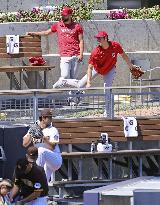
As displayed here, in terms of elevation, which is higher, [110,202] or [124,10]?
[124,10]

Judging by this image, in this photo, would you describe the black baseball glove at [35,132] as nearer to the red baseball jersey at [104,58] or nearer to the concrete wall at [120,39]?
the red baseball jersey at [104,58]

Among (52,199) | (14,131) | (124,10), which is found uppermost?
(124,10)

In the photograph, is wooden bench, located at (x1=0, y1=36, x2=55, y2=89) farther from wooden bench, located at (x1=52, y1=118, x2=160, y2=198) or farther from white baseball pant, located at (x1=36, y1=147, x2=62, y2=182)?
white baseball pant, located at (x1=36, y1=147, x2=62, y2=182)

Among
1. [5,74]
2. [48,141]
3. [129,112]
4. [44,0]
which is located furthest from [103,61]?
[44,0]

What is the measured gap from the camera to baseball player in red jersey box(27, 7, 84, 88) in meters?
20.8

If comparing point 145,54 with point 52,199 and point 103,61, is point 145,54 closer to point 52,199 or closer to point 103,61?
Result: point 103,61

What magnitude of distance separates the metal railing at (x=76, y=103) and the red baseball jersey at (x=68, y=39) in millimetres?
2375

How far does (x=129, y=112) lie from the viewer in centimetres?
1895

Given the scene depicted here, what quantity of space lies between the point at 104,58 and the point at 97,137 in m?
1.87

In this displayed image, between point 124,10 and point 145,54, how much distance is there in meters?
1.43

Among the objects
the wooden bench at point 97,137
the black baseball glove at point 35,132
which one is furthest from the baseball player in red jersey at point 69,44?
the black baseball glove at point 35,132

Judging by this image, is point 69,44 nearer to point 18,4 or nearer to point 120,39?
point 120,39

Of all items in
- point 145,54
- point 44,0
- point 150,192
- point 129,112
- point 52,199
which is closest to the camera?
point 150,192

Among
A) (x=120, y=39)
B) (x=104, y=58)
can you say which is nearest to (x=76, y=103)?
(x=104, y=58)
